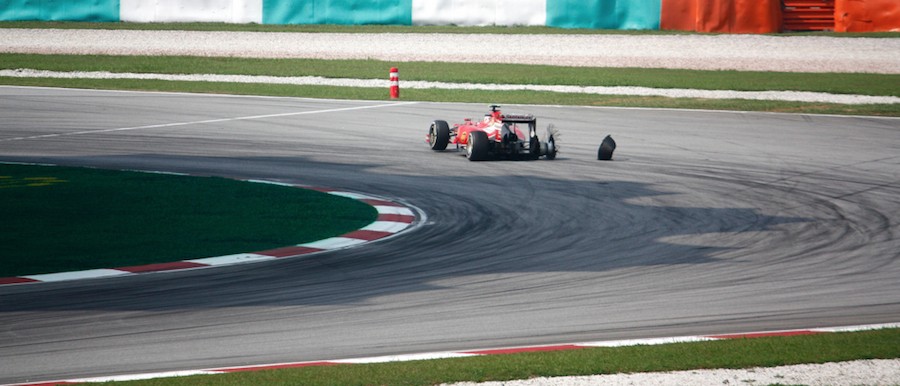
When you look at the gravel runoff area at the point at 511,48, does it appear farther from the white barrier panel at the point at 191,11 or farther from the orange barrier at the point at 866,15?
the orange barrier at the point at 866,15

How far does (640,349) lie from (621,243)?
12.5ft

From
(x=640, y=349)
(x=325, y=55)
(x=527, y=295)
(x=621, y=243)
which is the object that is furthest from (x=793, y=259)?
(x=325, y=55)

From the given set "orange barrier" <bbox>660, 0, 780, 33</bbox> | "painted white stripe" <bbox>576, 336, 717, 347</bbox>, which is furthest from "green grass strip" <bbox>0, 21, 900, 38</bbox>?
"painted white stripe" <bbox>576, 336, 717, 347</bbox>

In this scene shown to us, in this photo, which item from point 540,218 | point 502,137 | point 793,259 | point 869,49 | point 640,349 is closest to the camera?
point 640,349

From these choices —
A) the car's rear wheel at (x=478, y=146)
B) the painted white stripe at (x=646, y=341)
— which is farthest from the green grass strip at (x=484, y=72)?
the painted white stripe at (x=646, y=341)

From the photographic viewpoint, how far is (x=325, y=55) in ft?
112

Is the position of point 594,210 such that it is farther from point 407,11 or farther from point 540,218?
point 407,11

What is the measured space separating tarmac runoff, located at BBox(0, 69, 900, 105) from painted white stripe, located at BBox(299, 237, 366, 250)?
641 inches

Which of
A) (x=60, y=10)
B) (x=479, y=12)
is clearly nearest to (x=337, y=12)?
(x=479, y=12)

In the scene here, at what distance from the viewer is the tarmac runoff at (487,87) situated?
24906mm

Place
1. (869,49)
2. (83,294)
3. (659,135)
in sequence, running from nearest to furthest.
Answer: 1. (83,294)
2. (659,135)
3. (869,49)

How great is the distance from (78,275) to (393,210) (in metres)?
4.09

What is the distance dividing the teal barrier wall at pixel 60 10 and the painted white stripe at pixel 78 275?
30284 mm

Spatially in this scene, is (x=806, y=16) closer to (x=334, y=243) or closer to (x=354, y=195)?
(x=354, y=195)
